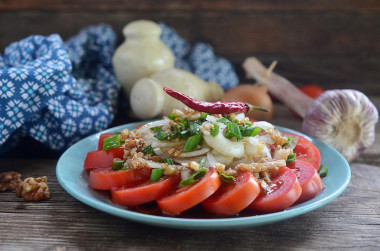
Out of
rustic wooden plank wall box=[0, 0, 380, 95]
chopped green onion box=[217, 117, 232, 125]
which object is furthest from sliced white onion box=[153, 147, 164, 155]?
rustic wooden plank wall box=[0, 0, 380, 95]

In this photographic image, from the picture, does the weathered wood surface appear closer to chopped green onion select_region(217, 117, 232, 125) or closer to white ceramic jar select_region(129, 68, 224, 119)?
chopped green onion select_region(217, 117, 232, 125)

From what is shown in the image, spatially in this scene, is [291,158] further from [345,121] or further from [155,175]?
[345,121]

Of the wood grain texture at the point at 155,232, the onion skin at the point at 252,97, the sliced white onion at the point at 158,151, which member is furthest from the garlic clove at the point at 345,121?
the sliced white onion at the point at 158,151

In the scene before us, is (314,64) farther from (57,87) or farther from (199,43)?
(57,87)

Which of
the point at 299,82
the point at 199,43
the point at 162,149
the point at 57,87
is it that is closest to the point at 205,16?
the point at 199,43

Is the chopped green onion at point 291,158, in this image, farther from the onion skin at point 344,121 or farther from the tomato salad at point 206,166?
the onion skin at point 344,121

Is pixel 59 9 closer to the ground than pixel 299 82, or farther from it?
farther from it
